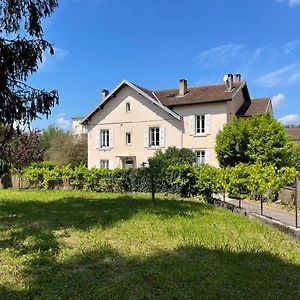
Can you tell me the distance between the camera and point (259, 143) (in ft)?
69.4

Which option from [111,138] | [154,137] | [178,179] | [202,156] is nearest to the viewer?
[178,179]

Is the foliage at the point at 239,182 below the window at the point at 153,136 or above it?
below

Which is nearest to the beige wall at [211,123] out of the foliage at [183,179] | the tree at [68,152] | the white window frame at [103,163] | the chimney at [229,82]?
the chimney at [229,82]

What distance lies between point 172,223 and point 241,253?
2.66 meters

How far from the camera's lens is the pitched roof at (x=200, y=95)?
86.6 feet

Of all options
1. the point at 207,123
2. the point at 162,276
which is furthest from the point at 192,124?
the point at 162,276

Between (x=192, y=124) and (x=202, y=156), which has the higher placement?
(x=192, y=124)

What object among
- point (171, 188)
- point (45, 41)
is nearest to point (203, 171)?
point (171, 188)

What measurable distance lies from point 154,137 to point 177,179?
1087cm

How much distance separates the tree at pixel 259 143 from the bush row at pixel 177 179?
484 cm

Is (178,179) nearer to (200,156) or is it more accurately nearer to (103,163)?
(200,156)

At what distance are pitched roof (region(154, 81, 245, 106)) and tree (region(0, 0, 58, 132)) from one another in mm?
18760

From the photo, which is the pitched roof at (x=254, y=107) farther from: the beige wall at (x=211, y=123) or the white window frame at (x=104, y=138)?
the white window frame at (x=104, y=138)

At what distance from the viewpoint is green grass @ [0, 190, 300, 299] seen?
14.4 ft
